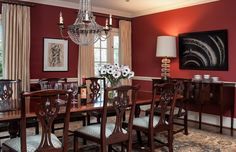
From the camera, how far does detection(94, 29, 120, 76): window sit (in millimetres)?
6512

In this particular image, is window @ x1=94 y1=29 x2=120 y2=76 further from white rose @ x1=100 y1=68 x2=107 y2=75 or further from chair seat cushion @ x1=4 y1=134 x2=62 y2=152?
chair seat cushion @ x1=4 y1=134 x2=62 y2=152

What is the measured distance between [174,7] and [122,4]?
121 centimetres

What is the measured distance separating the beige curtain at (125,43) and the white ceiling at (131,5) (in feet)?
1.03

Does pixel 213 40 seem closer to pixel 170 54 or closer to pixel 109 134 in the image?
pixel 170 54

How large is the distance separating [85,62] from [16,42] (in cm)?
164

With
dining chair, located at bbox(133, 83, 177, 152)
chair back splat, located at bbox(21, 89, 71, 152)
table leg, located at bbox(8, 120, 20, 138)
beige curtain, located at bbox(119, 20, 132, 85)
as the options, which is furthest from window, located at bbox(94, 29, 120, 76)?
chair back splat, located at bbox(21, 89, 71, 152)

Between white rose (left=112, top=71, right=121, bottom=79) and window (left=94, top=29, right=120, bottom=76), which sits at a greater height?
window (left=94, top=29, right=120, bottom=76)

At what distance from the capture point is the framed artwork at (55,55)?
566 cm

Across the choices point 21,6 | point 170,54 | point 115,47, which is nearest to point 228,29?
point 170,54

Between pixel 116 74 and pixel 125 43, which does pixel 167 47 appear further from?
pixel 116 74

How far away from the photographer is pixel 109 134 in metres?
2.78

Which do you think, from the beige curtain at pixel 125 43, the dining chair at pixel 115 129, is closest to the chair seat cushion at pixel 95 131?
the dining chair at pixel 115 129

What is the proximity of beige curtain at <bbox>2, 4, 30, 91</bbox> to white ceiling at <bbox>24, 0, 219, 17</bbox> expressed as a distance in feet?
1.80

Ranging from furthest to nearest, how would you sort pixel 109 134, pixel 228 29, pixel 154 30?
pixel 154 30 < pixel 228 29 < pixel 109 134
